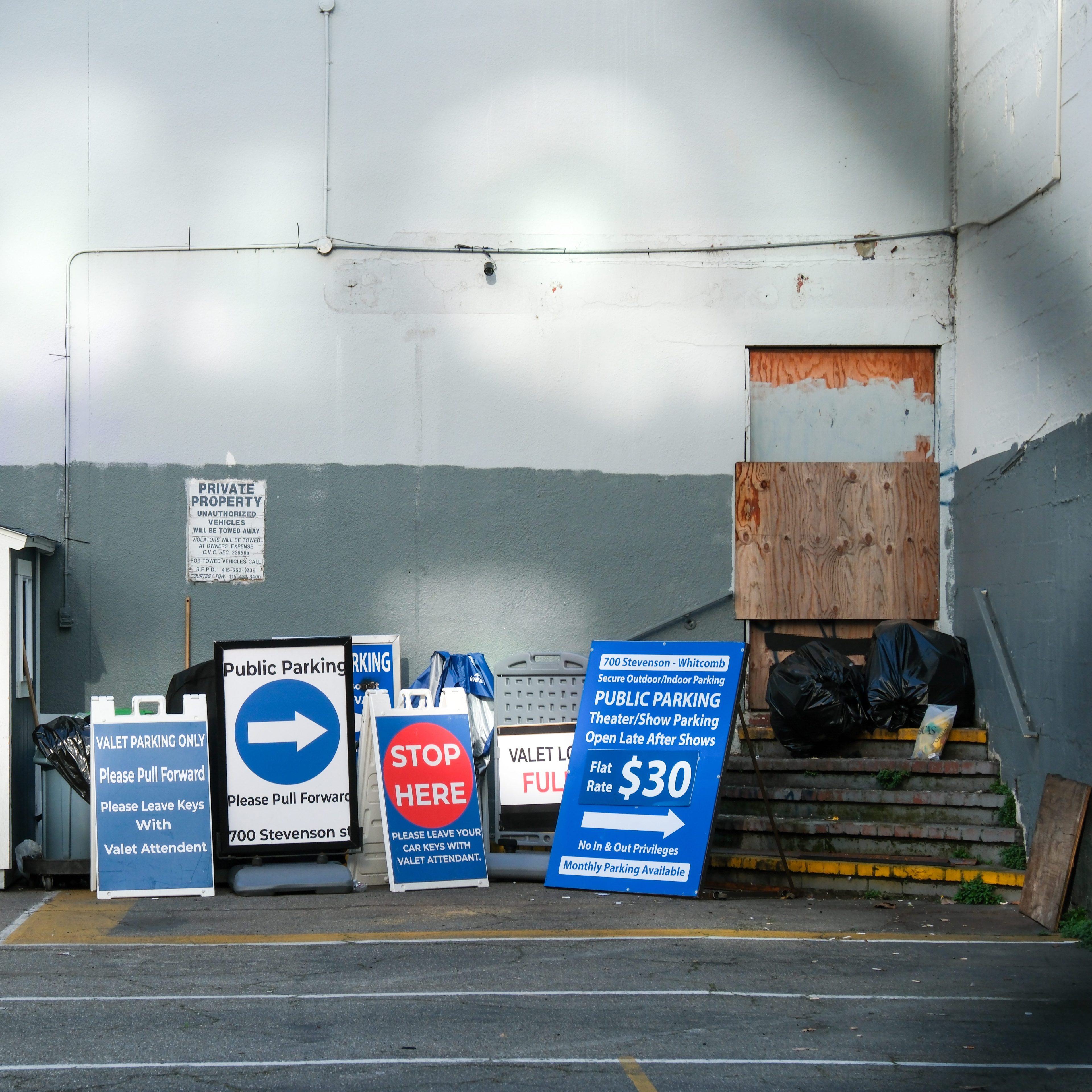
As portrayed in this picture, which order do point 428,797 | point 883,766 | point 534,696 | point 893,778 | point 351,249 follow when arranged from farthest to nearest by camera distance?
point 351,249
point 534,696
point 883,766
point 893,778
point 428,797

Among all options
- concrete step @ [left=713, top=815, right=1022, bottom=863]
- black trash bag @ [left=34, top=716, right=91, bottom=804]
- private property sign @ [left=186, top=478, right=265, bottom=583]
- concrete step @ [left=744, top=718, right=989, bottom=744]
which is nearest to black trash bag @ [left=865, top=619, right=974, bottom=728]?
concrete step @ [left=744, top=718, right=989, bottom=744]

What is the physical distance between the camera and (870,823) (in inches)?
312

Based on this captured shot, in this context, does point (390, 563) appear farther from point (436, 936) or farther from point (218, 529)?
point (436, 936)

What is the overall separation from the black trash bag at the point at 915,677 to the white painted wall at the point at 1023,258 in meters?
1.41

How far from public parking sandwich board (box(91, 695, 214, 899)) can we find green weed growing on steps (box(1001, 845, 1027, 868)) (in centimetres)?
503

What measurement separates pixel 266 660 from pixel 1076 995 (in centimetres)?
509

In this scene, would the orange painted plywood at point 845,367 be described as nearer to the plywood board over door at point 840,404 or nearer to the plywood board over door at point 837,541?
the plywood board over door at point 840,404

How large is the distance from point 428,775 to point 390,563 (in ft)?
6.58

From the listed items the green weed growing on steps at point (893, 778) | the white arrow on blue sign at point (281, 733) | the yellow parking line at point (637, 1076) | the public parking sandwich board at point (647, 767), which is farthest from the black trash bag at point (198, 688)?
the green weed growing on steps at point (893, 778)

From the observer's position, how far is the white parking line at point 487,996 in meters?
5.11

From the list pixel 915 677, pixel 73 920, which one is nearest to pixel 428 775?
pixel 73 920

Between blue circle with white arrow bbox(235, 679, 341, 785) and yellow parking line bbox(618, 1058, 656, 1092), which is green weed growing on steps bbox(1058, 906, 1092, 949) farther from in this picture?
blue circle with white arrow bbox(235, 679, 341, 785)

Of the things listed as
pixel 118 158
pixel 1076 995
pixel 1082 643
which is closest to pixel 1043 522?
pixel 1082 643

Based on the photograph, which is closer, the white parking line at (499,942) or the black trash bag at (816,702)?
the white parking line at (499,942)
